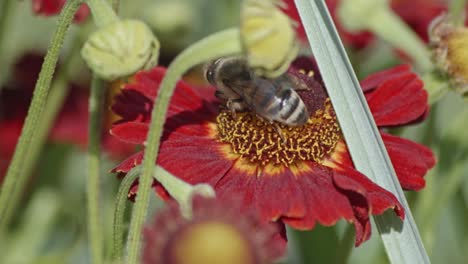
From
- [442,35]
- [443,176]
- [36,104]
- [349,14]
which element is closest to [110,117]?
[349,14]

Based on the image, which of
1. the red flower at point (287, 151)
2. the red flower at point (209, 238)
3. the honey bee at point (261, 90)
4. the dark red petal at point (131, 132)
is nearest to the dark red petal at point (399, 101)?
the red flower at point (287, 151)

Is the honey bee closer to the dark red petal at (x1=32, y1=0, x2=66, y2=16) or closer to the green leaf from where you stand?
the green leaf

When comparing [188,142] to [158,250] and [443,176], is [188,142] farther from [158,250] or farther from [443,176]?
[443,176]

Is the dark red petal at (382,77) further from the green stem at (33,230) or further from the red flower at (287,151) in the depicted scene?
the green stem at (33,230)

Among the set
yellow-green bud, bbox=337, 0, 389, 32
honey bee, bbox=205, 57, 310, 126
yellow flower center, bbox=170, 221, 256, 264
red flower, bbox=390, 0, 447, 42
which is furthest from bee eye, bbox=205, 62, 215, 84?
red flower, bbox=390, 0, 447, 42

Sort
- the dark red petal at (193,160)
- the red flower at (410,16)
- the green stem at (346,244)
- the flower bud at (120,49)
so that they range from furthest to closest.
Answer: the red flower at (410,16)
the green stem at (346,244)
the dark red petal at (193,160)
the flower bud at (120,49)

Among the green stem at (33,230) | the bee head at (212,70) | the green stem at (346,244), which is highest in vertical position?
the green stem at (33,230)

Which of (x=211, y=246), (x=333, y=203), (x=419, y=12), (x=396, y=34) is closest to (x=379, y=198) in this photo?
(x=333, y=203)

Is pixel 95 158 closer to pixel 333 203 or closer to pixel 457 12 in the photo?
pixel 333 203
